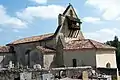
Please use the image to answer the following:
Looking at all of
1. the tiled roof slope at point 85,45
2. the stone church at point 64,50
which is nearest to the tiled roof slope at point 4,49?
the stone church at point 64,50

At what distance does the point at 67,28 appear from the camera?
42375 millimetres

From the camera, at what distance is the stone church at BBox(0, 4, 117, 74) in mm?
36031

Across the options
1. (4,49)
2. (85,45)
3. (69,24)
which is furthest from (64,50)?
(4,49)

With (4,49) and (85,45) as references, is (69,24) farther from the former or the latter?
(4,49)

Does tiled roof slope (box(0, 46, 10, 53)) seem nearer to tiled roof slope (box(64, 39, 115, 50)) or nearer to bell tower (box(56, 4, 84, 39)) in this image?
bell tower (box(56, 4, 84, 39))

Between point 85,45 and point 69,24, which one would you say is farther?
point 69,24

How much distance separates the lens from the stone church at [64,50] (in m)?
36.0

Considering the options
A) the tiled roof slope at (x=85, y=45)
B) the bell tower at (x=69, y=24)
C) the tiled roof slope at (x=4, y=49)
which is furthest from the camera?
the tiled roof slope at (x=4, y=49)

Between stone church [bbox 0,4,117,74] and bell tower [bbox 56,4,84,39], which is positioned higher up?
bell tower [bbox 56,4,84,39]

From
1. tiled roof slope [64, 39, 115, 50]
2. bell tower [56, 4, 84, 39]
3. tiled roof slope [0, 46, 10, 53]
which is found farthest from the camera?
tiled roof slope [0, 46, 10, 53]

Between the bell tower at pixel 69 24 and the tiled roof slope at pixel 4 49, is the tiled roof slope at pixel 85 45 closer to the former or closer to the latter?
the bell tower at pixel 69 24

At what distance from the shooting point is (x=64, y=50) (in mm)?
38531

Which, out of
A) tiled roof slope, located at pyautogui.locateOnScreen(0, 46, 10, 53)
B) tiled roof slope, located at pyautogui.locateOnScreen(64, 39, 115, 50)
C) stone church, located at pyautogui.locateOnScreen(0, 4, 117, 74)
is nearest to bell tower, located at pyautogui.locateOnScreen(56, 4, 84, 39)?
stone church, located at pyautogui.locateOnScreen(0, 4, 117, 74)

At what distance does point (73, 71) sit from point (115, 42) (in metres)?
43.6
